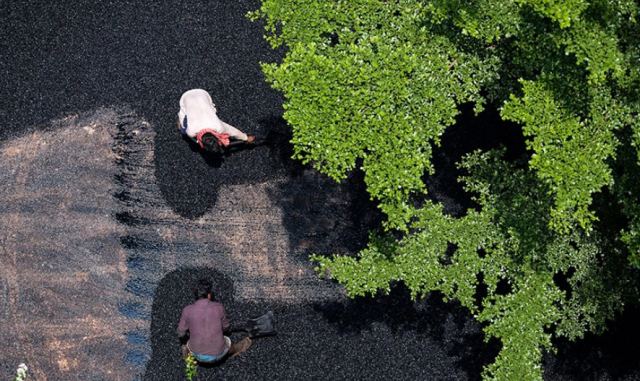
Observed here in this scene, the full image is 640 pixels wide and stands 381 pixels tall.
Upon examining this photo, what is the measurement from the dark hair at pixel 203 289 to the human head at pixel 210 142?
230 centimetres

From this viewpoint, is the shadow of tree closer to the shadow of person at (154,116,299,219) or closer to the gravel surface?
the gravel surface

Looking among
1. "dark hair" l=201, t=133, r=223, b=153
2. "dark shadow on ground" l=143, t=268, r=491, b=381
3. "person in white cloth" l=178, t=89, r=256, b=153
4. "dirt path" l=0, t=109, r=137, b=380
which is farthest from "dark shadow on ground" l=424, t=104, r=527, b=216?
"dirt path" l=0, t=109, r=137, b=380

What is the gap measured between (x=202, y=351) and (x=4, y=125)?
5900 millimetres

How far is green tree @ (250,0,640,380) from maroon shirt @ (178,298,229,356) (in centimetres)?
241

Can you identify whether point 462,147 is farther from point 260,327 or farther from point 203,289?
point 203,289

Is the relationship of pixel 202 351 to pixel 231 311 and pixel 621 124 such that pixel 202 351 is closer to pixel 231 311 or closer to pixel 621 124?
pixel 231 311

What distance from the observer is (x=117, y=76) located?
43.5 ft

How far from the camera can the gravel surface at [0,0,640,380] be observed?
12.6 meters

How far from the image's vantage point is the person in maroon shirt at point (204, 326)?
37.9 feet

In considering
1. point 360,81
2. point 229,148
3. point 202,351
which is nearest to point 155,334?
point 202,351

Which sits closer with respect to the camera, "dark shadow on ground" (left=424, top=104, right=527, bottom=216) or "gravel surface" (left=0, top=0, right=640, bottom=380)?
"gravel surface" (left=0, top=0, right=640, bottom=380)

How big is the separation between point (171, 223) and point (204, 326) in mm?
2276

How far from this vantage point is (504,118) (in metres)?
9.26

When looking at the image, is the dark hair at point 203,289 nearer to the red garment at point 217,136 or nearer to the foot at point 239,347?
the foot at point 239,347
